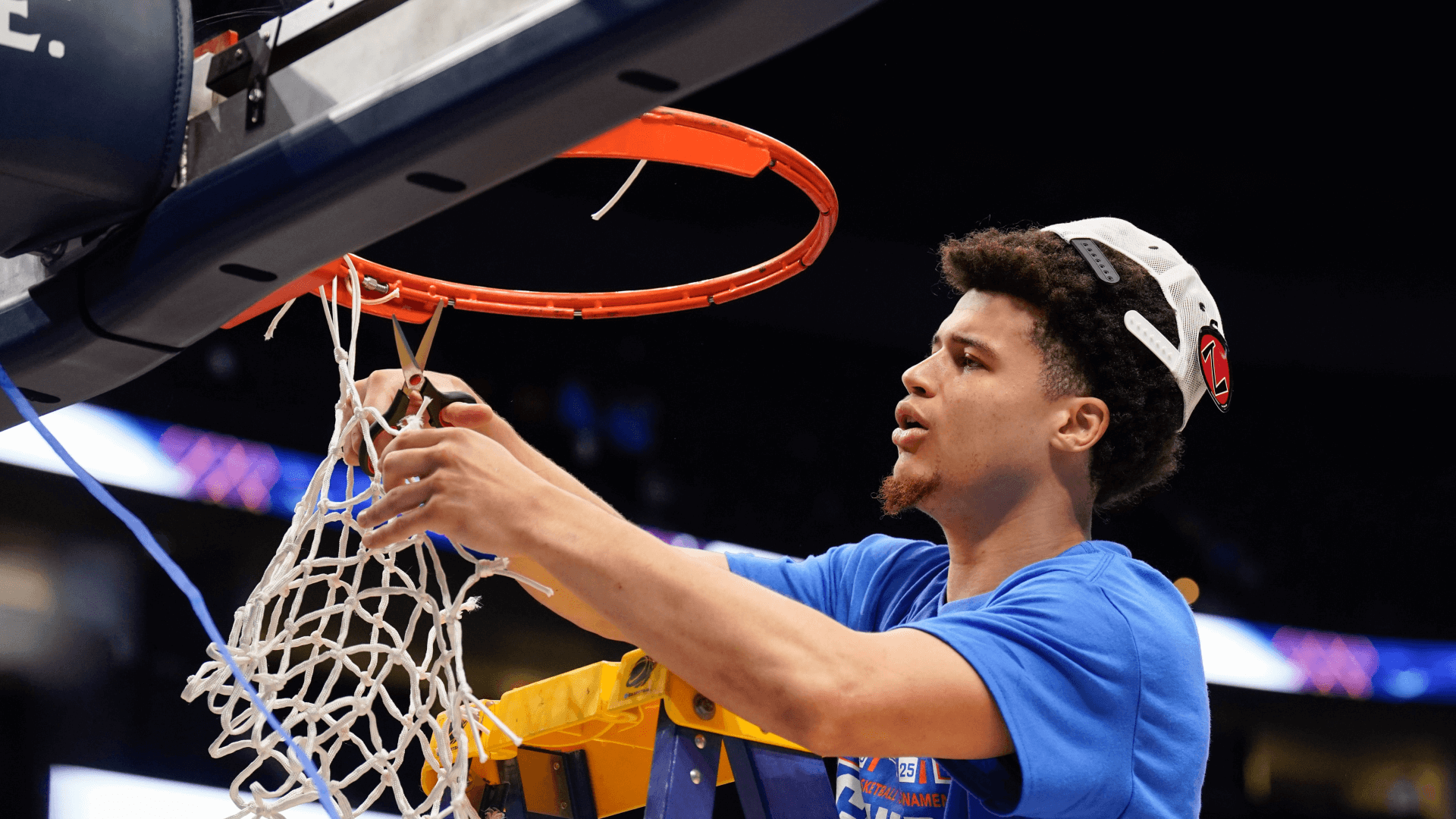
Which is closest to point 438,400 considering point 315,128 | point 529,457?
point 529,457

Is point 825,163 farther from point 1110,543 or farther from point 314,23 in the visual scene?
point 314,23

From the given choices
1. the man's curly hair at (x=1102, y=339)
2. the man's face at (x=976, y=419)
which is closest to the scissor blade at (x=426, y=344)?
the man's face at (x=976, y=419)

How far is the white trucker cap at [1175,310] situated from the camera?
1.44 m

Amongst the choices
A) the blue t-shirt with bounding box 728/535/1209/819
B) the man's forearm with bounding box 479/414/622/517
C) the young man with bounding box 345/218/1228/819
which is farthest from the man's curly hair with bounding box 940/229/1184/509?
the man's forearm with bounding box 479/414/622/517

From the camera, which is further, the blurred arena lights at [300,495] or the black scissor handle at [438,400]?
the blurred arena lights at [300,495]

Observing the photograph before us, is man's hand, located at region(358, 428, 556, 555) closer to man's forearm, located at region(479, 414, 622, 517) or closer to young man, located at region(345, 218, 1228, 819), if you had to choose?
young man, located at region(345, 218, 1228, 819)

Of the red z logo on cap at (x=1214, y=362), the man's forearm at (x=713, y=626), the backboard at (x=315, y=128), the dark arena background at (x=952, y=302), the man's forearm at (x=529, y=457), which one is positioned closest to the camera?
the backboard at (x=315, y=128)

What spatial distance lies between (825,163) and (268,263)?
2.60 meters

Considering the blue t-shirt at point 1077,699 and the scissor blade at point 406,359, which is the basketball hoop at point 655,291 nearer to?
the scissor blade at point 406,359

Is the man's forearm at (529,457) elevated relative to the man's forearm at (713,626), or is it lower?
lower

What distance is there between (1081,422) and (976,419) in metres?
0.12

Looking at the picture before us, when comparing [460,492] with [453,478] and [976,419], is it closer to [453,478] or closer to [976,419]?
[453,478]

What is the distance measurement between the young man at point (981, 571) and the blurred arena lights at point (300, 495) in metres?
0.84

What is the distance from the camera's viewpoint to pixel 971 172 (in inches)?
137
